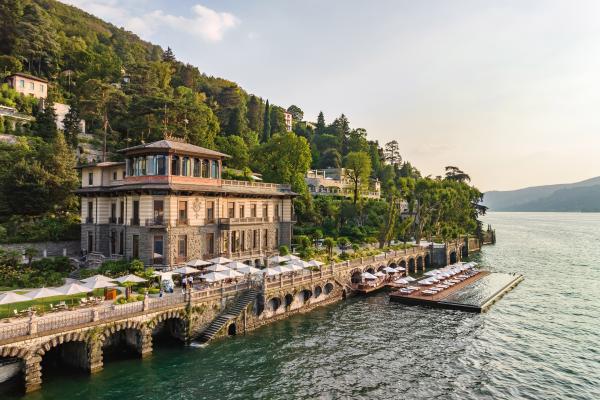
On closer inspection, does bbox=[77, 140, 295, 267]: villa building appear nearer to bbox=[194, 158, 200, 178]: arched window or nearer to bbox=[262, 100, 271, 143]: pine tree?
bbox=[194, 158, 200, 178]: arched window

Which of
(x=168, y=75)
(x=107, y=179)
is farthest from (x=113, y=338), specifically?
(x=168, y=75)

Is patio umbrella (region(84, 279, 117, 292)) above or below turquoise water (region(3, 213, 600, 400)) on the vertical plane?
above

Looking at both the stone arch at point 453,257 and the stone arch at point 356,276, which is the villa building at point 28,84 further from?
the stone arch at point 453,257

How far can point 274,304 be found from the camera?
125 ft

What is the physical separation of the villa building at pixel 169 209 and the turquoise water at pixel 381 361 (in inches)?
540

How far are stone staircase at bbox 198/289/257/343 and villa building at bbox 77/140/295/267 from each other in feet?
33.5

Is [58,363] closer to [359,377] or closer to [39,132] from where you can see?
[359,377]

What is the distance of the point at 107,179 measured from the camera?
4834 centimetres

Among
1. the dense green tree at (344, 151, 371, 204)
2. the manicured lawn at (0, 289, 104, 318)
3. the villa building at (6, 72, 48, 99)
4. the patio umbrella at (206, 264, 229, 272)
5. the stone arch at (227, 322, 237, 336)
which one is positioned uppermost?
the villa building at (6, 72, 48, 99)

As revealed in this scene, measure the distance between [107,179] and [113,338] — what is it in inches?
990

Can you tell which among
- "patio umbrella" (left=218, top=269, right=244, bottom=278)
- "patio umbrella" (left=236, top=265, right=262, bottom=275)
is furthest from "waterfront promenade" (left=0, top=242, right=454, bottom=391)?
"patio umbrella" (left=236, top=265, right=262, bottom=275)

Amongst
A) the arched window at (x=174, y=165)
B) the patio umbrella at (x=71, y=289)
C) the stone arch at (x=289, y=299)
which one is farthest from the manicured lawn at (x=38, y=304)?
the stone arch at (x=289, y=299)

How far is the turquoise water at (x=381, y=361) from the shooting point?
24.6 m

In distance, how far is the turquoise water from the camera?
2464 cm
